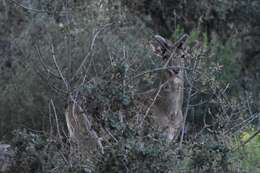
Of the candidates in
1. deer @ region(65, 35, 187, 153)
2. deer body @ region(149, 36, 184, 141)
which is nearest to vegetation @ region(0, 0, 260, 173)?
deer @ region(65, 35, 187, 153)

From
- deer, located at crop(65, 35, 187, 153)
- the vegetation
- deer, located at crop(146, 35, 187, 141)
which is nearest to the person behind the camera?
the vegetation

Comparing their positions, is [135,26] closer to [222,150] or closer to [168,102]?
[168,102]

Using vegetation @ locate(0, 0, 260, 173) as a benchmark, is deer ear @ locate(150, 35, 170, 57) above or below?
above

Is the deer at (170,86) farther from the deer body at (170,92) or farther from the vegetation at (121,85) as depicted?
the vegetation at (121,85)

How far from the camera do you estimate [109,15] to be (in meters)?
9.26

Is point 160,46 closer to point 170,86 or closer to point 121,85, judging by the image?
point 170,86

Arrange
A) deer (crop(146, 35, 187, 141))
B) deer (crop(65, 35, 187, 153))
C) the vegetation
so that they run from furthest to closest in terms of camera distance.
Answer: deer (crop(146, 35, 187, 141))
deer (crop(65, 35, 187, 153))
the vegetation

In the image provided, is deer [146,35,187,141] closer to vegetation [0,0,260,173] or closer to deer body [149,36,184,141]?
deer body [149,36,184,141]

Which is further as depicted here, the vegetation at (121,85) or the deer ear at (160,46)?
the deer ear at (160,46)

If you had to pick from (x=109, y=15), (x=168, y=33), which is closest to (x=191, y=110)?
(x=109, y=15)

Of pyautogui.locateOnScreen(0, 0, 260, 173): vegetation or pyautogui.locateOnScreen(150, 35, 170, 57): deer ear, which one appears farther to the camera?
pyautogui.locateOnScreen(150, 35, 170, 57): deer ear

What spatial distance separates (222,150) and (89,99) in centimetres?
134

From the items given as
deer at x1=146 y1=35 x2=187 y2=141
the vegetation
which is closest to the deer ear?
deer at x1=146 y1=35 x2=187 y2=141

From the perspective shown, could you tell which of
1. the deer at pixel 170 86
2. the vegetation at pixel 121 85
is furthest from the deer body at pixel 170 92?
the vegetation at pixel 121 85
